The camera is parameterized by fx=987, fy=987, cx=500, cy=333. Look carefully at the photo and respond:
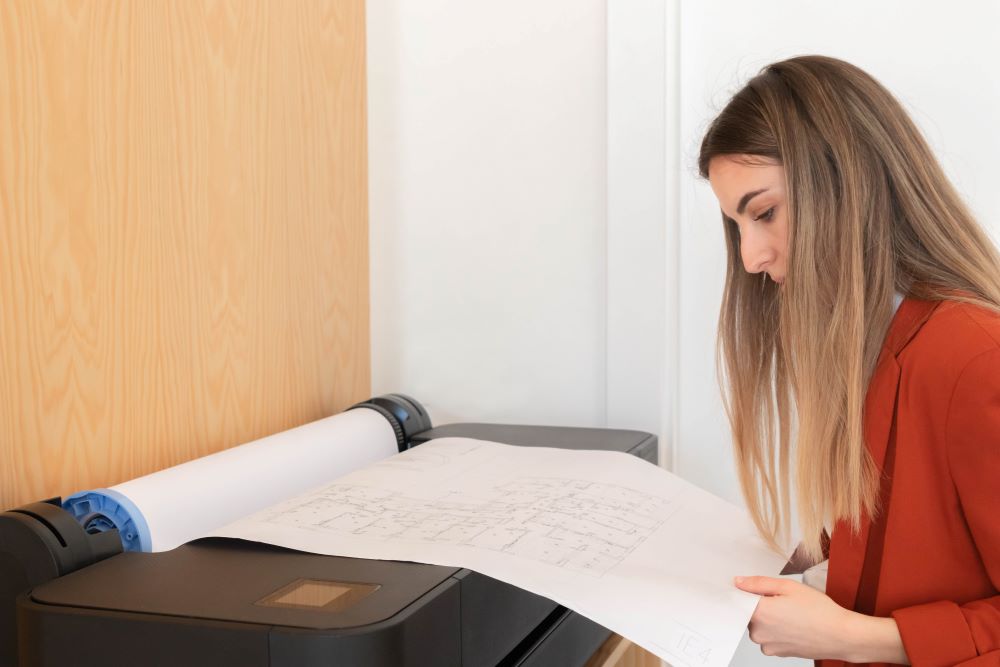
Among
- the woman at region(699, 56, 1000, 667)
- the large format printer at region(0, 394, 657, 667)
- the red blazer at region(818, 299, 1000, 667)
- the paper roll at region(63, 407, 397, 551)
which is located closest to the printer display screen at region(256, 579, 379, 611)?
the large format printer at region(0, 394, 657, 667)

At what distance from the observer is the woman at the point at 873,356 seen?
2.72 feet

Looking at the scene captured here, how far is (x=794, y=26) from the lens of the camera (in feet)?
4.78

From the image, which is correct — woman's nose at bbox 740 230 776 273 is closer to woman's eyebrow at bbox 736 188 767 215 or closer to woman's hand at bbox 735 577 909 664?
woman's eyebrow at bbox 736 188 767 215

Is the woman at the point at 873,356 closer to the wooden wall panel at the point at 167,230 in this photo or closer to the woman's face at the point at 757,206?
the woman's face at the point at 757,206

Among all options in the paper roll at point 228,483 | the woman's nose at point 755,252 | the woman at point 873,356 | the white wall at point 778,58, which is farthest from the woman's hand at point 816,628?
the white wall at point 778,58

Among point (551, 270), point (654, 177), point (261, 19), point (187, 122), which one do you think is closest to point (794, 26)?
point (654, 177)

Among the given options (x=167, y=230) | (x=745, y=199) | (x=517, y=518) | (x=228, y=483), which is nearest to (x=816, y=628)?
(x=517, y=518)

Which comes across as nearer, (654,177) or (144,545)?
(144,545)

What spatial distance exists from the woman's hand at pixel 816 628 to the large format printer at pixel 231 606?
0.22m

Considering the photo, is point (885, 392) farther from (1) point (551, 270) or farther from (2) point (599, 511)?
(1) point (551, 270)

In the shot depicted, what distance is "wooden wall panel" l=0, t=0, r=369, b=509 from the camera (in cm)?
98

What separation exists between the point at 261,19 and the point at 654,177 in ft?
2.02

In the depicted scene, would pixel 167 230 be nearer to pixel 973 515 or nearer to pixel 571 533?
pixel 571 533

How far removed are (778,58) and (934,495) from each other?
0.82m
